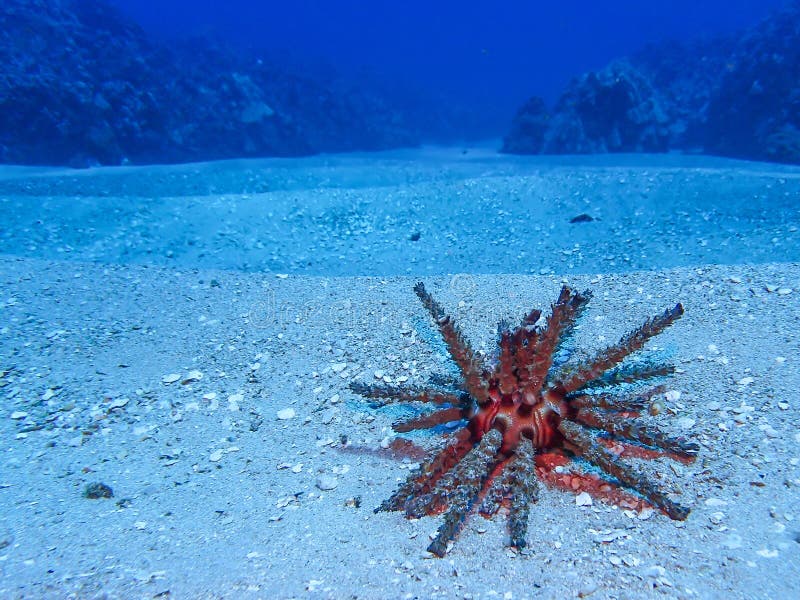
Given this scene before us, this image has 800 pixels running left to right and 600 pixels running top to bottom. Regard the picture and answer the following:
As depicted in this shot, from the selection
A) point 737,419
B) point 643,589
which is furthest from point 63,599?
point 737,419

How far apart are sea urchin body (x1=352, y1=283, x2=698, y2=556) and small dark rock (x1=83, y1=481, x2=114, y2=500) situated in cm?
156

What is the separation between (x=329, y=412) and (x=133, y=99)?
1663 centimetres

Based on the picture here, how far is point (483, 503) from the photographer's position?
2379 millimetres

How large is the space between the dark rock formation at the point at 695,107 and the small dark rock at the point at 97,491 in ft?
56.2

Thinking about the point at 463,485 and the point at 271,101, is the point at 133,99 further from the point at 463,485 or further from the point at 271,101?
the point at 463,485

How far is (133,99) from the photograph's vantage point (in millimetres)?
15656

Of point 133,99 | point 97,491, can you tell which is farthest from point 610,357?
point 133,99

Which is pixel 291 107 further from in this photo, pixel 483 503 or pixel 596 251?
pixel 483 503

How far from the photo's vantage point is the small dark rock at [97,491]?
273 cm

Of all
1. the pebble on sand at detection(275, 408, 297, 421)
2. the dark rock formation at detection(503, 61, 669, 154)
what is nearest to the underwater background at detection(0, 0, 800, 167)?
the dark rock formation at detection(503, 61, 669, 154)

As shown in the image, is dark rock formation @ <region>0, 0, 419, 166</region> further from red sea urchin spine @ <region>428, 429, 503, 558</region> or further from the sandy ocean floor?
red sea urchin spine @ <region>428, 429, 503, 558</region>

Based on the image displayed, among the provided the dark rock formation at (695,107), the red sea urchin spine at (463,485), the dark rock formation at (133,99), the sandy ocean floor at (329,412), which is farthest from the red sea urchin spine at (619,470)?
the dark rock formation at (133,99)

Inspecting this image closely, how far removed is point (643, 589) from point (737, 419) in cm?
142

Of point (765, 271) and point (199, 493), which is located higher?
point (765, 271)
